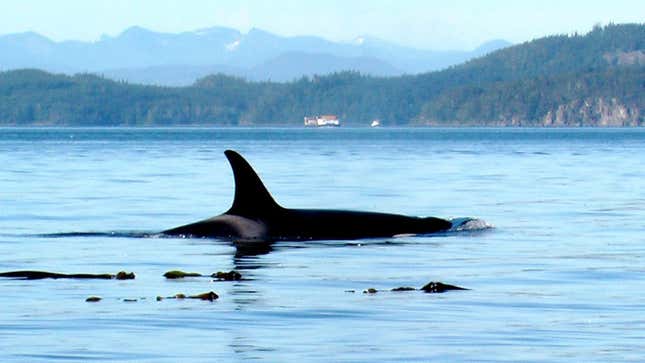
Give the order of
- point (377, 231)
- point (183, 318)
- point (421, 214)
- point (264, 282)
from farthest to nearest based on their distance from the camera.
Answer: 1. point (421, 214)
2. point (377, 231)
3. point (264, 282)
4. point (183, 318)

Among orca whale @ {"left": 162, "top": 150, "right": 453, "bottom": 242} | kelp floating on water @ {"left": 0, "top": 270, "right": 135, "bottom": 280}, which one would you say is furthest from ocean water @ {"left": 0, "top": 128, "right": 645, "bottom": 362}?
orca whale @ {"left": 162, "top": 150, "right": 453, "bottom": 242}

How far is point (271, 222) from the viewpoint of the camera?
95.4ft

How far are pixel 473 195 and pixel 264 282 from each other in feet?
91.1

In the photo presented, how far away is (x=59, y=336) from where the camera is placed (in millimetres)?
16953

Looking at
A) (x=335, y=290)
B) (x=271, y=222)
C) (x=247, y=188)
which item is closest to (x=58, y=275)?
(x=335, y=290)

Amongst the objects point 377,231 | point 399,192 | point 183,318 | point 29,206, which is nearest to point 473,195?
point 399,192

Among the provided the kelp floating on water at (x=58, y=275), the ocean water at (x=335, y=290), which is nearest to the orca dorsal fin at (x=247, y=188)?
the ocean water at (x=335, y=290)

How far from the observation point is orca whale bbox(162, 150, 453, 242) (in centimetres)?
2806

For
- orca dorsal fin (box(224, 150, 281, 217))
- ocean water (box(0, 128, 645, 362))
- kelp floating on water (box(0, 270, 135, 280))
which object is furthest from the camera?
orca dorsal fin (box(224, 150, 281, 217))

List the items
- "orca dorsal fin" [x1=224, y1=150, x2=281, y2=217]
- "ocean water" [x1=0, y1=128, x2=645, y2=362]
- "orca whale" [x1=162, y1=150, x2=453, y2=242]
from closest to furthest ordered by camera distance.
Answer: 1. "ocean water" [x1=0, y1=128, x2=645, y2=362]
2. "orca dorsal fin" [x1=224, y1=150, x2=281, y2=217]
3. "orca whale" [x1=162, y1=150, x2=453, y2=242]

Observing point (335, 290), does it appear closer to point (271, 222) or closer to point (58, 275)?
point (58, 275)

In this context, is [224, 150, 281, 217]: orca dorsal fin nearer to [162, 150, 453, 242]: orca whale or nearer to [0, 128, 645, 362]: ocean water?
[162, 150, 453, 242]: orca whale

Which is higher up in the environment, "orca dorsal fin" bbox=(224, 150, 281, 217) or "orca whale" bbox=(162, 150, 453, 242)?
"orca dorsal fin" bbox=(224, 150, 281, 217)

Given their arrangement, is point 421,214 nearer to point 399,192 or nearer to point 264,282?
point 399,192
